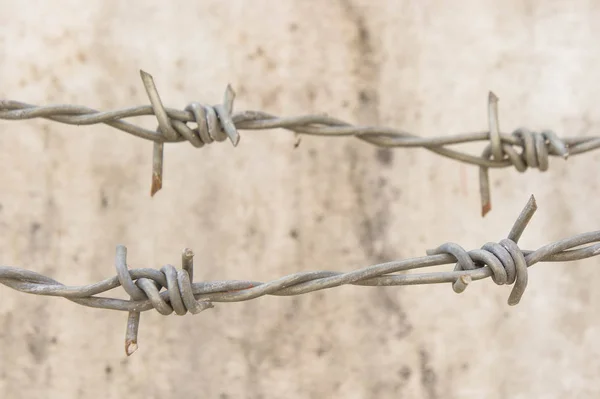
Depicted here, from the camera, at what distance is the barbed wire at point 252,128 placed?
19.4 inches

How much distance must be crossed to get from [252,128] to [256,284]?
A: 0.19 m

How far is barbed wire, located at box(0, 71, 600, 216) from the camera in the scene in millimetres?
493

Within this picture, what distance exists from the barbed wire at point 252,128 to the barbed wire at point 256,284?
12 centimetres

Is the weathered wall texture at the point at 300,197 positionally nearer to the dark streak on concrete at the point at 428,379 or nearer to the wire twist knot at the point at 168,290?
the dark streak on concrete at the point at 428,379

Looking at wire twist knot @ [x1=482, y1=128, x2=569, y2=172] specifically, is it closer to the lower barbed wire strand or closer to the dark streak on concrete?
the lower barbed wire strand

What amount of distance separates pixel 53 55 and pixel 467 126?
629mm

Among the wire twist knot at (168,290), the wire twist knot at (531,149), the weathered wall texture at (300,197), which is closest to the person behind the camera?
the wire twist knot at (168,290)

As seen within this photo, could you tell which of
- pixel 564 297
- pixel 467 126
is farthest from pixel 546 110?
pixel 564 297

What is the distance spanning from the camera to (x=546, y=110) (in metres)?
0.82

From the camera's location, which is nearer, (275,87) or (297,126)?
(297,126)

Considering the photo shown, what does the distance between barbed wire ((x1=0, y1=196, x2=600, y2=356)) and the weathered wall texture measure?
0.35 metres

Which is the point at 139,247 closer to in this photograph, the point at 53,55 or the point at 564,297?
the point at 53,55

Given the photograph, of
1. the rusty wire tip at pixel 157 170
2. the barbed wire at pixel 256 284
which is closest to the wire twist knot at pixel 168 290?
the barbed wire at pixel 256 284

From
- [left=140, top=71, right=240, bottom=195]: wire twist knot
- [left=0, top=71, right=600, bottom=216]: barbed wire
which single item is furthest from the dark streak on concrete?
[left=140, top=71, right=240, bottom=195]: wire twist knot
